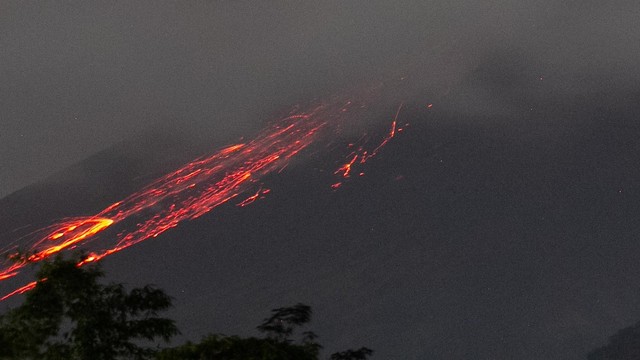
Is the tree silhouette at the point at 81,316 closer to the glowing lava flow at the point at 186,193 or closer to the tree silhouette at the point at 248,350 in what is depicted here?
the tree silhouette at the point at 248,350

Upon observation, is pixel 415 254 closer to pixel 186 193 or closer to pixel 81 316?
pixel 186 193

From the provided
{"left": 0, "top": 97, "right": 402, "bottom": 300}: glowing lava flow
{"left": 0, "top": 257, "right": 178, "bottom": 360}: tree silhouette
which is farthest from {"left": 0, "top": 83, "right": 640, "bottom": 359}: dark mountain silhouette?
{"left": 0, "top": 257, "right": 178, "bottom": 360}: tree silhouette

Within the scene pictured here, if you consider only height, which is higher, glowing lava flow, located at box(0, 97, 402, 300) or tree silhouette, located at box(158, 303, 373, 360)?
tree silhouette, located at box(158, 303, 373, 360)

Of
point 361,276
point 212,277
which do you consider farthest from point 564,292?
point 212,277

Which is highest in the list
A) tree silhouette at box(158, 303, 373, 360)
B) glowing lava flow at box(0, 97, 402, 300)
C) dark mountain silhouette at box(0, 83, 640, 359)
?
tree silhouette at box(158, 303, 373, 360)

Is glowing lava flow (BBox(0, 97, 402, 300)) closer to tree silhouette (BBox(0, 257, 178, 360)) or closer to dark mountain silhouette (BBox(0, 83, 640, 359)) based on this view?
dark mountain silhouette (BBox(0, 83, 640, 359))

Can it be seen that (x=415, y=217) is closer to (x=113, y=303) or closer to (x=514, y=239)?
(x=514, y=239)
